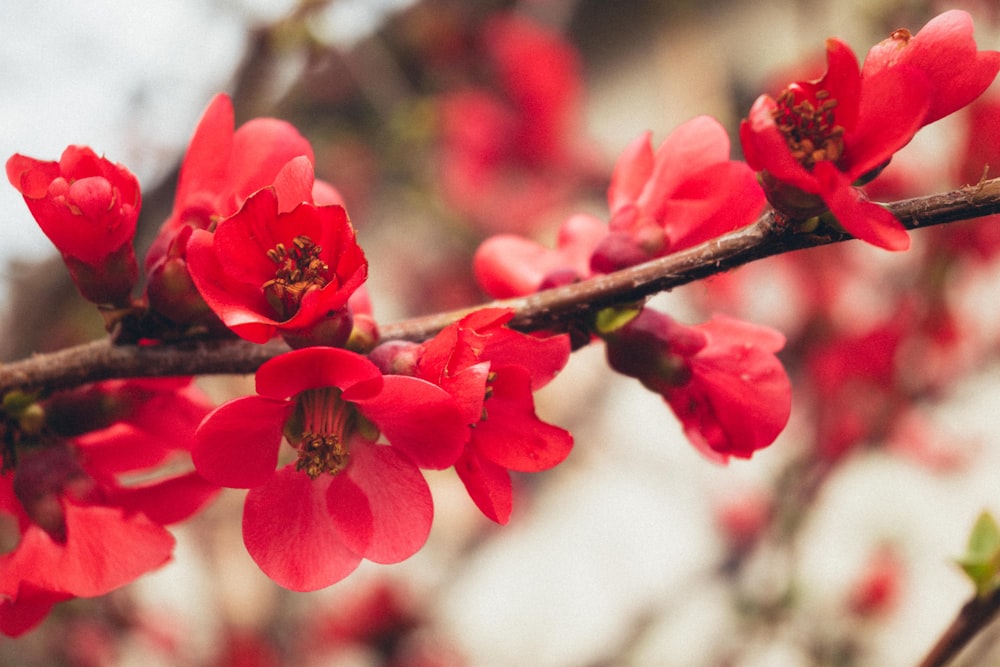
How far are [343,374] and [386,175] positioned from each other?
3371 mm

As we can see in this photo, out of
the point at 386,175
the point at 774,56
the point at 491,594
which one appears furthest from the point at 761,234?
the point at 386,175

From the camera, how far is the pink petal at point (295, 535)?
1.53ft

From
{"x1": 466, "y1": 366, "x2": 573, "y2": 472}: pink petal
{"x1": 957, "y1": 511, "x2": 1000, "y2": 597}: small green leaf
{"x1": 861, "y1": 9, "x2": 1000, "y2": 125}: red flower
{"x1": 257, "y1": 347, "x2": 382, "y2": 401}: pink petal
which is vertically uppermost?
{"x1": 861, "y1": 9, "x2": 1000, "y2": 125}: red flower

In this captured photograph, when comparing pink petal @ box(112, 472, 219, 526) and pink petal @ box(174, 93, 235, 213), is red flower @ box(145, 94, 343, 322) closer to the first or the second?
pink petal @ box(174, 93, 235, 213)

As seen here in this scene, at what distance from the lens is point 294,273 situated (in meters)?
0.48

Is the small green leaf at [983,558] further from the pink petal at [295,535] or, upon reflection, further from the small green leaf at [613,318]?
the pink petal at [295,535]

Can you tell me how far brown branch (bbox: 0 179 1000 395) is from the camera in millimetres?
482

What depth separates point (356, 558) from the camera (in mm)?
481

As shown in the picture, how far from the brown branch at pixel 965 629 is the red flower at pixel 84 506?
0.59m

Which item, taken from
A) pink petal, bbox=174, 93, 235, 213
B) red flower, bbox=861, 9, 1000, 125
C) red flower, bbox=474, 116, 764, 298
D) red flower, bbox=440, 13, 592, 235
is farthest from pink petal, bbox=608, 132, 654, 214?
red flower, bbox=440, 13, 592, 235

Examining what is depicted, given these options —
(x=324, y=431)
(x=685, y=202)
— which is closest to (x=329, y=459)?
(x=324, y=431)

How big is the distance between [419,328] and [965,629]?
19.0 inches

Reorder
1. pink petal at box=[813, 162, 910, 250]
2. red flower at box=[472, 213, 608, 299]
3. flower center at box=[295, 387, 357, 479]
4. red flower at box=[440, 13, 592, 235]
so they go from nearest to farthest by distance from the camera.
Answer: pink petal at box=[813, 162, 910, 250]
flower center at box=[295, 387, 357, 479]
red flower at box=[472, 213, 608, 299]
red flower at box=[440, 13, 592, 235]

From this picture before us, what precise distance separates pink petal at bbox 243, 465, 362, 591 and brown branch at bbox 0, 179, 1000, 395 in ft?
0.30
